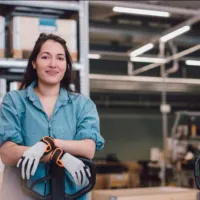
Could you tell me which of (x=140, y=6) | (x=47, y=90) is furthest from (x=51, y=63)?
(x=140, y=6)

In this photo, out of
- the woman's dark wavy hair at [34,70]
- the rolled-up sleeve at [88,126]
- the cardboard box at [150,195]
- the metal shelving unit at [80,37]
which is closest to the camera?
the rolled-up sleeve at [88,126]

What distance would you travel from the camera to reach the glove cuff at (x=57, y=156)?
177 centimetres

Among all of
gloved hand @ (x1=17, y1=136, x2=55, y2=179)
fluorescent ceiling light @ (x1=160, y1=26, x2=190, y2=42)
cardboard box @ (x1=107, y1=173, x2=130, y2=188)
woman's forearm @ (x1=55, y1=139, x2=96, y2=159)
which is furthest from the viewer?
cardboard box @ (x1=107, y1=173, x2=130, y2=188)

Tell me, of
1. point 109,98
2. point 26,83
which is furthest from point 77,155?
point 109,98

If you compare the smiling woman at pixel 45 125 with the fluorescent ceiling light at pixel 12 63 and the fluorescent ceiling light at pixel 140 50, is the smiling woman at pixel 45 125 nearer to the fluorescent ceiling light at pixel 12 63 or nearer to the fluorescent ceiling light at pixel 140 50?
the fluorescent ceiling light at pixel 12 63

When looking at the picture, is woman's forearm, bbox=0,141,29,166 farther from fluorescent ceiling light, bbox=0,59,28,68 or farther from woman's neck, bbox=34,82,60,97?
fluorescent ceiling light, bbox=0,59,28,68

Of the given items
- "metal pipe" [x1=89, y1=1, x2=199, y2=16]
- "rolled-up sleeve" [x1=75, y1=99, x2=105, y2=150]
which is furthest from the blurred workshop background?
"rolled-up sleeve" [x1=75, y1=99, x2=105, y2=150]

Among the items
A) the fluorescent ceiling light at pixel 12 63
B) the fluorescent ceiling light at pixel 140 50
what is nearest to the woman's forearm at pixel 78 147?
the fluorescent ceiling light at pixel 12 63

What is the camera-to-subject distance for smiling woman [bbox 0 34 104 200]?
1.80 meters

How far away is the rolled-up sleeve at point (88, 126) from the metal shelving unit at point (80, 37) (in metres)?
1.32

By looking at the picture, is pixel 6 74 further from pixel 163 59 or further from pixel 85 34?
pixel 163 59

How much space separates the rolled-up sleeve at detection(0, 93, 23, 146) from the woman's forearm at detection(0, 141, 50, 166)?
26mm

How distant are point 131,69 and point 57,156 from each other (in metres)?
8.08

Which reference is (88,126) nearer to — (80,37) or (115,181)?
(80,37)
